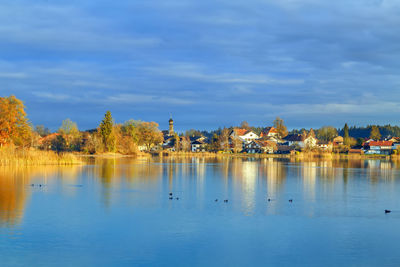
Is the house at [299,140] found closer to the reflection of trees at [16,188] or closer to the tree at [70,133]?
the tree at [70,133]

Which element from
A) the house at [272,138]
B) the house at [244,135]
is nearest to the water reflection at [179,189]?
the house at [272,138]

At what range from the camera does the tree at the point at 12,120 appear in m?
49.2

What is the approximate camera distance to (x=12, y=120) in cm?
4959

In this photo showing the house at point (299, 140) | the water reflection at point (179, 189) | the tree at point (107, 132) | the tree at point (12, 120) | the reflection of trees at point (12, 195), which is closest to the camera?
the reflection of trees at point (12, 195)

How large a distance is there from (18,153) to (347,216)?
33427 millimetres

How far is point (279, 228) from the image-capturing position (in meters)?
17.9

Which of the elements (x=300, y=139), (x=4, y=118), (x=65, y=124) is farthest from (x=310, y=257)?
(x=300, y=139)

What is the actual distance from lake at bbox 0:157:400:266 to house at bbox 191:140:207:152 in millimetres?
104859

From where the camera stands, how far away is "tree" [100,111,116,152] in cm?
8462

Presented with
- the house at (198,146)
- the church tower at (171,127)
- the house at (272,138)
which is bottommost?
the house at (198,146)

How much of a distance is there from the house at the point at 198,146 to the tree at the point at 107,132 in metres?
50.9

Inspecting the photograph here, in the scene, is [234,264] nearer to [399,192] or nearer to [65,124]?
[399,192]

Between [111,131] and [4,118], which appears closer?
[4,118]

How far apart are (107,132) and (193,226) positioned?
69262 millimetres
